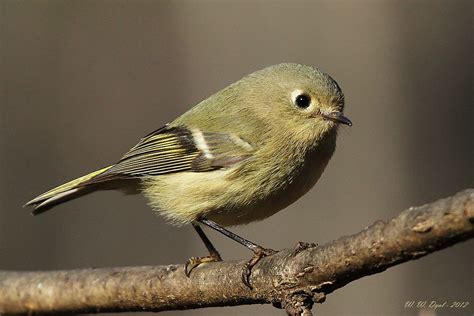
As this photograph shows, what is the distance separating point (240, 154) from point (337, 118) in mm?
345

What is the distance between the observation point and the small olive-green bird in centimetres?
233

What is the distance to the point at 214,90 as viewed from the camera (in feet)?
15.0

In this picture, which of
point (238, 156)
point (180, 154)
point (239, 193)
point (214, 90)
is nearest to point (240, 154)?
point (238, 156)

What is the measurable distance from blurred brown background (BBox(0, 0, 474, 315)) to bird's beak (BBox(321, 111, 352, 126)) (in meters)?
1.42

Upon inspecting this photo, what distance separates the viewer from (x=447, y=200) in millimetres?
1210

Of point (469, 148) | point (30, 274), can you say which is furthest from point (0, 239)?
point (469, 148)

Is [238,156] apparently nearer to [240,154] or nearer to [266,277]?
[240,154]

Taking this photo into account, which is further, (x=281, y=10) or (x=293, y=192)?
(x=281, y=10)

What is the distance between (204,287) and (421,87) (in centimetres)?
296

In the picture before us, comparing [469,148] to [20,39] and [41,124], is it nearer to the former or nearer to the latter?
[41,124]

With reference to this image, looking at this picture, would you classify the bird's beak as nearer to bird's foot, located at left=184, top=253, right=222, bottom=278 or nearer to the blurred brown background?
bird's foot, located at left=184, top=253, right=222, bottom=278

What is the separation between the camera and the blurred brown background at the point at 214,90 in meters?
4.04

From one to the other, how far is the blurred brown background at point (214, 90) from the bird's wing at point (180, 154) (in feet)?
3.96

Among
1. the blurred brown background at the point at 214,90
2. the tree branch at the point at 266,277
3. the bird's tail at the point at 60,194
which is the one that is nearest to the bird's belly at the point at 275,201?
the tree branch at the point at 266,277
